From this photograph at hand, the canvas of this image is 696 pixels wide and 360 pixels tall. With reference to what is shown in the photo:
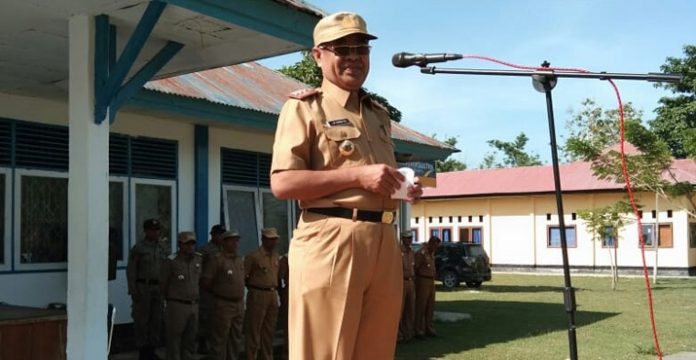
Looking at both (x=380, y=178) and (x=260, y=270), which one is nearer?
(x=380, y=178)

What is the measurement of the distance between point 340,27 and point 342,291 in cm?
92

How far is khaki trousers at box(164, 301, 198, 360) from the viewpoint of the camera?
28.5 ft

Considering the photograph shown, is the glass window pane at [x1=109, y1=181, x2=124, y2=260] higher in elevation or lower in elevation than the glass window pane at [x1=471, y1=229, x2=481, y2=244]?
higher

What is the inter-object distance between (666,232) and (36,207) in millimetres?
28815

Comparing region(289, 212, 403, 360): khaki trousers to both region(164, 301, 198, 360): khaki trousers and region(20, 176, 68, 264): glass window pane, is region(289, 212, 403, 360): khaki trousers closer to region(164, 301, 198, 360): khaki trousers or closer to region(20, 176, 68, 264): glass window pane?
region(164, 301, 198, 360): khaki trousers

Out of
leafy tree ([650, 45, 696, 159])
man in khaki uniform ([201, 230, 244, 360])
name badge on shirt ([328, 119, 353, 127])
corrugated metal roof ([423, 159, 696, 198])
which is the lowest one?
man in khaki uniform ([201, 230, 244, 360])

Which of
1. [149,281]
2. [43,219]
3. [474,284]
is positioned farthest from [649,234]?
[43,219]

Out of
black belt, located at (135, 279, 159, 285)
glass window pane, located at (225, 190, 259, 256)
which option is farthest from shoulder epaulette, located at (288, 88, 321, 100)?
glass window pane, located at (225, 190, 259, 256)

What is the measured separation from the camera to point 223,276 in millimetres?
9055

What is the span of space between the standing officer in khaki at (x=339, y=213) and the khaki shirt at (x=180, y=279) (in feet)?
20.3

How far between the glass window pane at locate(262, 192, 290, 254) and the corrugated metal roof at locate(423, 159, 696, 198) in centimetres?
2120

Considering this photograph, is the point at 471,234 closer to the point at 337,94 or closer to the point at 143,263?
the point at 143,263

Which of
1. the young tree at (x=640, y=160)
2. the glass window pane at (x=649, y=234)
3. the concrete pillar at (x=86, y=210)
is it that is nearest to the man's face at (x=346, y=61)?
the concrete pillar at (x=86, y=210)

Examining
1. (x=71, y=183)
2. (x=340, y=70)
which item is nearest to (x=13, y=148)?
(x=71, y=183)
